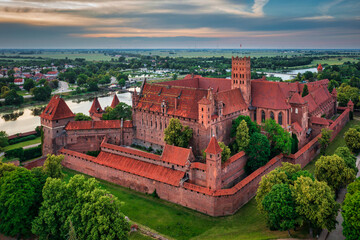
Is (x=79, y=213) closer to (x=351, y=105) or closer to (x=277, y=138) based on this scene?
(x=277, y=138)

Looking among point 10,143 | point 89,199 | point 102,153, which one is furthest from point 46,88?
point 89,199

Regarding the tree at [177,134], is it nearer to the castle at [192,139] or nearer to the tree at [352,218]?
the castle at [192,139]

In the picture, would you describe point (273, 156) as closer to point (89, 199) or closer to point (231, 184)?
point (231, 184)

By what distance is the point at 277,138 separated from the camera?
164 feet

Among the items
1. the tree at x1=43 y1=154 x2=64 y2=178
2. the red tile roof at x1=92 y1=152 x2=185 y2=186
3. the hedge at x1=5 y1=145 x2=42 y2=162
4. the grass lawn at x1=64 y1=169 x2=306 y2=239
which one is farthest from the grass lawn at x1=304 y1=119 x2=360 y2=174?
the hedge at x1=5 y1=145 x2=42 y2=162

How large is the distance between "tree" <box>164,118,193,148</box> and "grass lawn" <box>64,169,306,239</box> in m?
10.5

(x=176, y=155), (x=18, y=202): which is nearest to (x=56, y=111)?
(x=176, y=155)

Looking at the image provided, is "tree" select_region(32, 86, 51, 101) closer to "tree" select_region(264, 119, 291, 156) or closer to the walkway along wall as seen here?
the walkway along wall

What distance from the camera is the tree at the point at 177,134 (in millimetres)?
49500

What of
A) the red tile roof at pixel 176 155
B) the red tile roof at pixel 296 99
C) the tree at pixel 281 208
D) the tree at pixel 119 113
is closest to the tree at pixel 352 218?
the tree at pixel 281 208

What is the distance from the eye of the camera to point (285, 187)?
1278 inches

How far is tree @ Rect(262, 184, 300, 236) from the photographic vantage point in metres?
30.9

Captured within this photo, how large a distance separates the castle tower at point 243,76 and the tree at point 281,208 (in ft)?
92.2

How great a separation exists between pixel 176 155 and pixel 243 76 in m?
23.6
